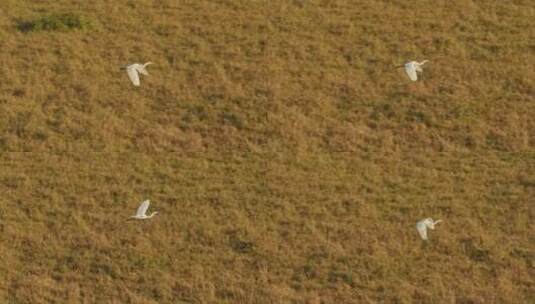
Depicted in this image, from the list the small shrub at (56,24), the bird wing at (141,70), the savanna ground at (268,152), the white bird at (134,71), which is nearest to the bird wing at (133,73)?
the white bird at (134,71)

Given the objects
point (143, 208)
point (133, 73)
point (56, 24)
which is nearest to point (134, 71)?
point (133, 73)

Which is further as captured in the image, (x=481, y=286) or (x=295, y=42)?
(x=295, y=42)

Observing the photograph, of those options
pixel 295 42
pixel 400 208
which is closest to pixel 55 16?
pixel 295 42

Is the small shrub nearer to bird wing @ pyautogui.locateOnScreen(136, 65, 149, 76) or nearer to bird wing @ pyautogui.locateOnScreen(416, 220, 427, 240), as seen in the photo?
bird wing @ pyautogui.locateOnScreen(136, 65, 149, 76)

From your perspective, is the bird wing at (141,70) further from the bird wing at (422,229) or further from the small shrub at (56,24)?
the bird wing at (422,229)

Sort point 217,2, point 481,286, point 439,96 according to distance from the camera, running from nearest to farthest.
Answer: point 481,286
point 439,96
point 217,2

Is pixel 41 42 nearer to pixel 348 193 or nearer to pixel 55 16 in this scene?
pixel 55 16
